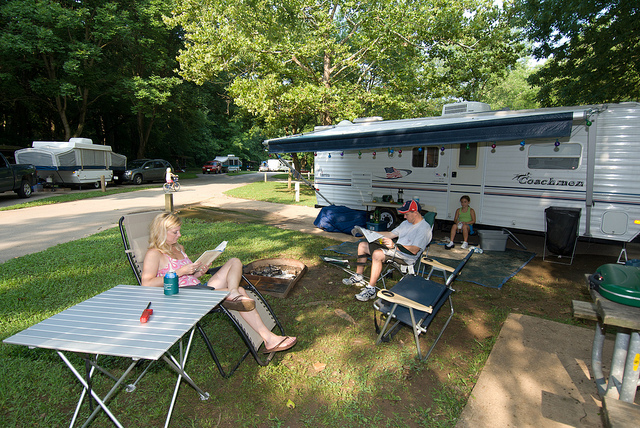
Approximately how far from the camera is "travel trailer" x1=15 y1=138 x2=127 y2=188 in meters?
14.7

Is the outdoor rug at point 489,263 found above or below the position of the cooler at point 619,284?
below

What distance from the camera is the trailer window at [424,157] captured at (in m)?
7.87

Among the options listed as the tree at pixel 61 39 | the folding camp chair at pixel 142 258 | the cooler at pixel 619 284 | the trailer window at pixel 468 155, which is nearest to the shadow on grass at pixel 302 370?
the folding camp chair at pixel 142 258

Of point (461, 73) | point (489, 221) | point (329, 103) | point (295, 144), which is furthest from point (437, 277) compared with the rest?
point (461, 73)

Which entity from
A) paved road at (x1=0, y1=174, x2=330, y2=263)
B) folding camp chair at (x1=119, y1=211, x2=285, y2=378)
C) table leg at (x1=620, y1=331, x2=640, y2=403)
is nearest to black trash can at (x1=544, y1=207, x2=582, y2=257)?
table leg at (x1=620, y1=331, x2=640, y2=403)

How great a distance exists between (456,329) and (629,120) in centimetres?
480

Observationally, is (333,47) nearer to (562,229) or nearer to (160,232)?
(562,229)

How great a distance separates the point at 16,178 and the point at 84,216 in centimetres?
496

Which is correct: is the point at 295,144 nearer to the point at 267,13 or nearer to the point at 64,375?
the point at 64,375

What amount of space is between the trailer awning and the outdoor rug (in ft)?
6.19

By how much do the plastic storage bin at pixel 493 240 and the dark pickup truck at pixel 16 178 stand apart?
1480 cm

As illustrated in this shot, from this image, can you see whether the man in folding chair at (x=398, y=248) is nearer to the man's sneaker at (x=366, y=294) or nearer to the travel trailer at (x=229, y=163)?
the man's sneaker at (x=366, y=294)

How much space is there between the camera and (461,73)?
13539 millimetres

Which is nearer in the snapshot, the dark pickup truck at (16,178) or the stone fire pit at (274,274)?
the stone fire pit at (274,274)
